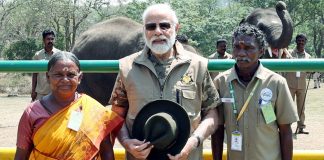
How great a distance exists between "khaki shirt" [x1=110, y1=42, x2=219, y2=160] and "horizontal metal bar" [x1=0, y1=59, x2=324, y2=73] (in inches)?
11.4

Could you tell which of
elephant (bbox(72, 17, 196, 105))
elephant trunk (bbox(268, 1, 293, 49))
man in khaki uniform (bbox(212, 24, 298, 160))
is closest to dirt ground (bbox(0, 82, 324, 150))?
elephant (bbox(72, 17, 196, 105))

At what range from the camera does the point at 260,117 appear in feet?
10.7

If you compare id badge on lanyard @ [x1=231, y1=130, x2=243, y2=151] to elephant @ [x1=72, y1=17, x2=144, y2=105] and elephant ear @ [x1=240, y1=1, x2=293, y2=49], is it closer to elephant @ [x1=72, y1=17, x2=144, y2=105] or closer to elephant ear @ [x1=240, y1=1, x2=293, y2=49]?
elephant @ [x1=72, y1=17, x2=144, y2=105]

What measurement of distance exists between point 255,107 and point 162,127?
61 centimetres

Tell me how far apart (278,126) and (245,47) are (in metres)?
0.52

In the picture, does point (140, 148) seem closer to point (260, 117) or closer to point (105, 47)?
point (260, 117)

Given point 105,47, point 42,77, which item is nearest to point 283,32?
point 105,47

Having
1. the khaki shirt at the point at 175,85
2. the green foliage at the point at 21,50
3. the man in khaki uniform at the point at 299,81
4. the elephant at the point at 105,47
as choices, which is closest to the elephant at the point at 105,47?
the elephant at the point at 105,47

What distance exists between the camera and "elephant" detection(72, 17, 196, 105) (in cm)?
807

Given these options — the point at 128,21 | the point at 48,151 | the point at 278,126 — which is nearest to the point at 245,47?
the point at 278,126

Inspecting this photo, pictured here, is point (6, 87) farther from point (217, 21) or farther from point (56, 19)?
point (217, 21)

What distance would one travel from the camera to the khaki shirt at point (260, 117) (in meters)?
3.24

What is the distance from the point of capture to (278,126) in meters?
3.30

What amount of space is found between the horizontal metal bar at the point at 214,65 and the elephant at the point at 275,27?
17.2 feet
